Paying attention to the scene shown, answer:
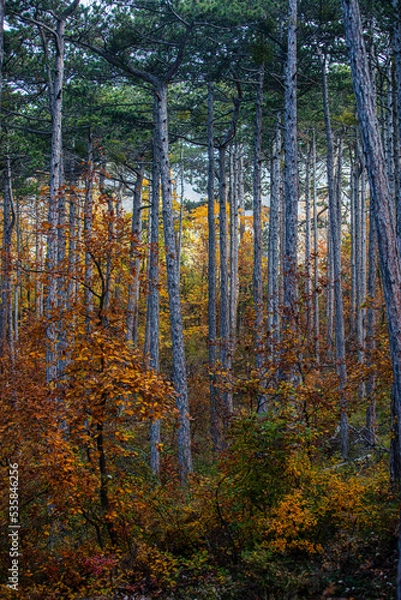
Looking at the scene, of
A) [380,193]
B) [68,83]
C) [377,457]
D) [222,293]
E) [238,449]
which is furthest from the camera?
A: [222,293]

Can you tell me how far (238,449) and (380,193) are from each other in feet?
12.9

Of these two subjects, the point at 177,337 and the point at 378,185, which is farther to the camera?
the point at 177,337

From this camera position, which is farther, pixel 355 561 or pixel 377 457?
pixel 377 457

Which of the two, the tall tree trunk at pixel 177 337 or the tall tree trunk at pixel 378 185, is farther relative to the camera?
the tall tree trunk at pixel 177 337

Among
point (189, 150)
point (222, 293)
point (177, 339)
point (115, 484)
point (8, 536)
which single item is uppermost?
point (189, 150)

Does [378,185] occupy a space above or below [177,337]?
above

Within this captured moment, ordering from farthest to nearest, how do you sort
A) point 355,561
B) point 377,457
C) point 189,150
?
point 189,150, point 377,457, point 355,561

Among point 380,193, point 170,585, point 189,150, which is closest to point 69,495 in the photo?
point 170,585

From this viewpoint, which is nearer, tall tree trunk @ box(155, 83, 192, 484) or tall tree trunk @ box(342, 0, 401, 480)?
tall tree trunk @ box(342, 0, 401, 480)

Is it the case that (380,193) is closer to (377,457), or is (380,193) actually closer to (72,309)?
(72,309)

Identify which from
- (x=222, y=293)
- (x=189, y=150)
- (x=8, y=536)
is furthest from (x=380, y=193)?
(x=189, y=150)

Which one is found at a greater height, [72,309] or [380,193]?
[380,193]

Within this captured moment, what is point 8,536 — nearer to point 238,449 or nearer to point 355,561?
point 238,449

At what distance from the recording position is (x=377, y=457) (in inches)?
461
